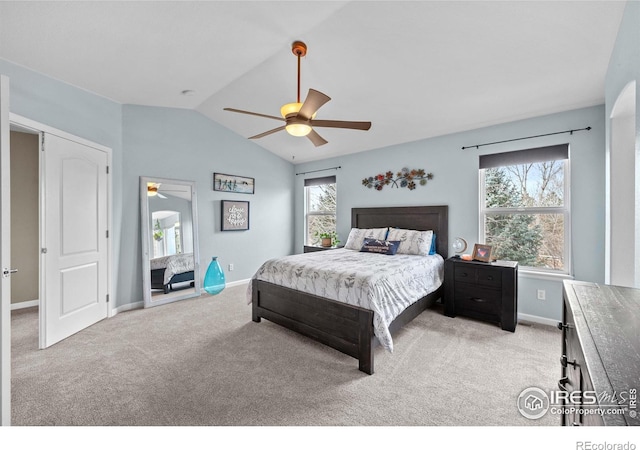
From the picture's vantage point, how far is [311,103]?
2152 mm

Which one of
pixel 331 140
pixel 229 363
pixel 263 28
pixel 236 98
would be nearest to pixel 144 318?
pixel 229 363

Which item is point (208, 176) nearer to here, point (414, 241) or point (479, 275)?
point (414, 241)

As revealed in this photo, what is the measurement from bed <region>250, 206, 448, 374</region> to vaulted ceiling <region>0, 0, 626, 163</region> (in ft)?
5.41

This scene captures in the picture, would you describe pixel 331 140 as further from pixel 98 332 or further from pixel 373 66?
pixel 98 332

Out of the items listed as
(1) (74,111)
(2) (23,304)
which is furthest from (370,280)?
(2) (23,304)

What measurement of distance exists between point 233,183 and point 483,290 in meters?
4.11

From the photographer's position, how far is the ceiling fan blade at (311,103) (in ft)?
6.71

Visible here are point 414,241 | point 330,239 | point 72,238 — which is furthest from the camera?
point 330,239

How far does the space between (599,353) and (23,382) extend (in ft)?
10.8

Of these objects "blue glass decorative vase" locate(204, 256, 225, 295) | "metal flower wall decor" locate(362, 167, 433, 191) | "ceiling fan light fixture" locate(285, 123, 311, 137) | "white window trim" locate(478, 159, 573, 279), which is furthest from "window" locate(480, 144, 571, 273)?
"blue glass decorative vase" locate(204, 256, 225, 295)

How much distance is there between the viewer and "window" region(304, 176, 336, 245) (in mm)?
5350

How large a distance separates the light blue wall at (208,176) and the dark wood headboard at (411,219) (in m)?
1.75

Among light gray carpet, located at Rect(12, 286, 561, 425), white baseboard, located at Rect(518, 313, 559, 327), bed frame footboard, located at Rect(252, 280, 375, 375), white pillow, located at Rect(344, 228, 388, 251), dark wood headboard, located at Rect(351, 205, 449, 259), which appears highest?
dark wood headboard, located at Rect(351, 205, 449, 259)

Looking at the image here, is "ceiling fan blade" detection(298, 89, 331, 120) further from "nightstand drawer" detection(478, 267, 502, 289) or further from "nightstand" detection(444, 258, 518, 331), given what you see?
"nightstand drawer" detection(478, 267, 502, 289)
